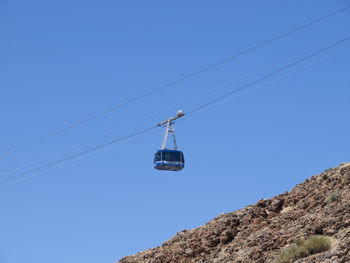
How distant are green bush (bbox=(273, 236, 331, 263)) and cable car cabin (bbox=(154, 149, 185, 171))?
23735mm

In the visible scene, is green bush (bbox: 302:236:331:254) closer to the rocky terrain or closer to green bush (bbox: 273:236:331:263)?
green bush (bbox: 273:236:331:263)

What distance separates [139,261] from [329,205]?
13.3 metres

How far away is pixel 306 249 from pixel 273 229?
559 centimetres

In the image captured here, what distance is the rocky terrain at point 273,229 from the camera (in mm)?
38688

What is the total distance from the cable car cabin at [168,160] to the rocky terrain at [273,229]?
37.3 ft

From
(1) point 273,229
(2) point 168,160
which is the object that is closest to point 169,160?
(2) point 168,160

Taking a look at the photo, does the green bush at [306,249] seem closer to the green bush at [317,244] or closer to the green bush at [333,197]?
the green bush at [317,244]

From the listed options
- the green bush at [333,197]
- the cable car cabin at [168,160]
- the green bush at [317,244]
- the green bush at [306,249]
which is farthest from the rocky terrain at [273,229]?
the cable car cabin at [168,160]

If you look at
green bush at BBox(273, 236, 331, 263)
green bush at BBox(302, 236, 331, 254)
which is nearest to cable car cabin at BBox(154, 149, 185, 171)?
green bush at BBox(273, 236, 331, 263)

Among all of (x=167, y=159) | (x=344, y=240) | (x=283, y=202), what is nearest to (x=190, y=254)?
(x=283, y=202)

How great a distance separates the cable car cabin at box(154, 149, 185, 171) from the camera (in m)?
60.7

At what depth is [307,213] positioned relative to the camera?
42.0 meters

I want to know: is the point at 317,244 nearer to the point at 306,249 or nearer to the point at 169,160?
the point at 306,249

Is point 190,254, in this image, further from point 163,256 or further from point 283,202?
point 283,202
